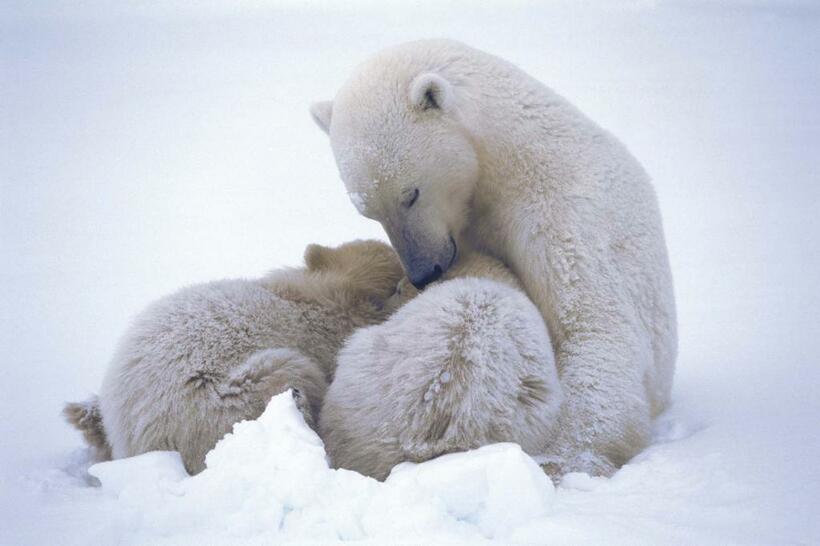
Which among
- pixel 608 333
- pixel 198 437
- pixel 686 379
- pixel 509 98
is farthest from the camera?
pixel 686 379

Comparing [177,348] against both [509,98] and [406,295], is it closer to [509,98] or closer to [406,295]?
[406,295]

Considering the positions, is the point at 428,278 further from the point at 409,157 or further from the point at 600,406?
the point at 600,406

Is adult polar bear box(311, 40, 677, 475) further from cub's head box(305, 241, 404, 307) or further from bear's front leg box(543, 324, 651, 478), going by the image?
cub's head box(305, 241, 404, 307)

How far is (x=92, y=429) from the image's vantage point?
3227 mm

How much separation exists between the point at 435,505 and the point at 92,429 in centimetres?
153

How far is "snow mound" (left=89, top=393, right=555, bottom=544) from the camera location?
2184 millimetres

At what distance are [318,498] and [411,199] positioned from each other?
1.28m

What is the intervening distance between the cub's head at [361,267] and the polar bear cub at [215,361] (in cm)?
4

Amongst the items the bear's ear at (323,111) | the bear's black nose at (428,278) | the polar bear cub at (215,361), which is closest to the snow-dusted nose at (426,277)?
the bear's black nose at (428,278)

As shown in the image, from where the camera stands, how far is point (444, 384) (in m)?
2.60

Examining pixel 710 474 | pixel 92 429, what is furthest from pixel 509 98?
pixel 92 429

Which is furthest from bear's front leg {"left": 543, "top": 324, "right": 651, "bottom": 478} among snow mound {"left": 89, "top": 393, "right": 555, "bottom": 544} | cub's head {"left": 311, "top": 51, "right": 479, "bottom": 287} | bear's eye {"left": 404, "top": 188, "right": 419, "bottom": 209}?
bear's eye {"left": 404, "top": 188, "right": 419, "bottom": 209}

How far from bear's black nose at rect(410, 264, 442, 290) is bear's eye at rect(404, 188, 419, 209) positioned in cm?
24

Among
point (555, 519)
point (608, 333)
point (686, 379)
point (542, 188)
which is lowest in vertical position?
point (686, 379)
